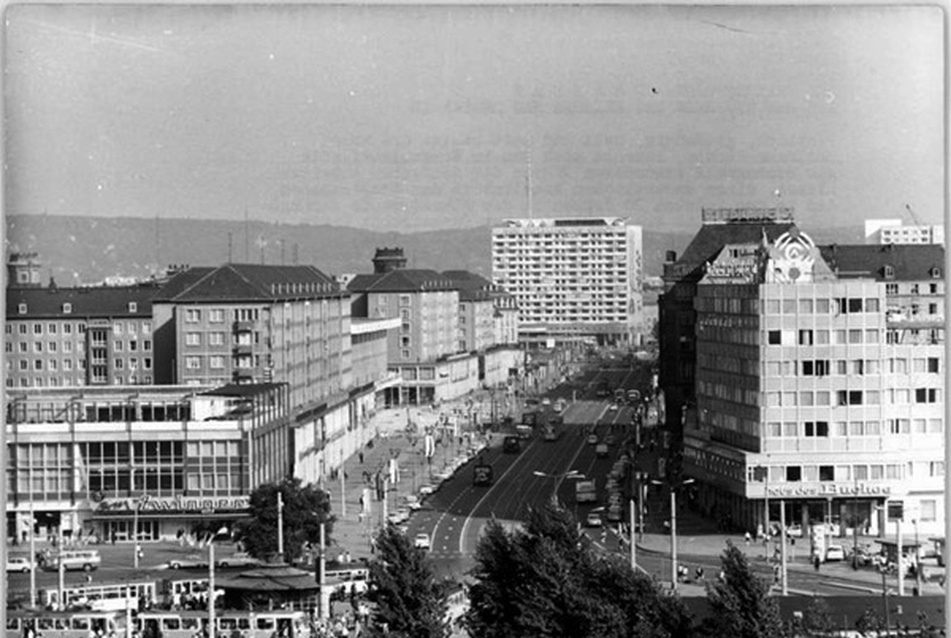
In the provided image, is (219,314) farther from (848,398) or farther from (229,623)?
(229,623)

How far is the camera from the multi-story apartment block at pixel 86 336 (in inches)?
524

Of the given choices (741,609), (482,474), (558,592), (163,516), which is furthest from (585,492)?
(741,609)

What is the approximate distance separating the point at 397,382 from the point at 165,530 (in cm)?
181

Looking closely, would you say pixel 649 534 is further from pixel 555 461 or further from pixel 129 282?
pixel 129 282

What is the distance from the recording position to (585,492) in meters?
13.3

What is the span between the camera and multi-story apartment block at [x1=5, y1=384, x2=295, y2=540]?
13.2 m

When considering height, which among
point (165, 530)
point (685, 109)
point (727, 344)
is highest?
point (685, 109)

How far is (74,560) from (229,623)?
1.66 meters

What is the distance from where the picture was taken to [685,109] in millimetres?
11258

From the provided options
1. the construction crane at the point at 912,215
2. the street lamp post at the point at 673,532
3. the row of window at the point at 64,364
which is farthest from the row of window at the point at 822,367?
the row of window at the point at 64,364

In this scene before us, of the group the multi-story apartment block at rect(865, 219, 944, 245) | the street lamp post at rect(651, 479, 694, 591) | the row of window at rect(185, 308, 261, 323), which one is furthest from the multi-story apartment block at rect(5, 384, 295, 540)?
the multi-story apartment block at rect(865, 219, 944, 245)

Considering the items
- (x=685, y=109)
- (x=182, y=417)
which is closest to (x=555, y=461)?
(x=182, y=417)

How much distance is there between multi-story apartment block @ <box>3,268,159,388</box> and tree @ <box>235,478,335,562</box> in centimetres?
123

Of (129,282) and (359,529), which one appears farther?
(129,282)
